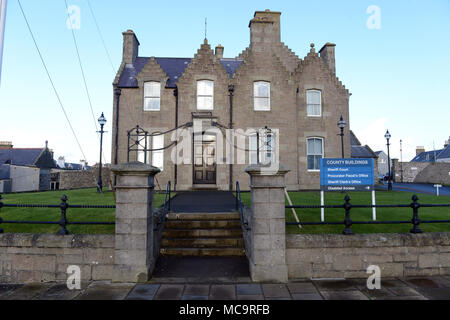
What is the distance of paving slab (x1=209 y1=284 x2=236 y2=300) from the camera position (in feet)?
15.3

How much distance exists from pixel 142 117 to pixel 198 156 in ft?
15.2

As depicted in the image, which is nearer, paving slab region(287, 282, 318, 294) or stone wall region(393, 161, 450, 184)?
paving slab region(287, 282, 318, 294)

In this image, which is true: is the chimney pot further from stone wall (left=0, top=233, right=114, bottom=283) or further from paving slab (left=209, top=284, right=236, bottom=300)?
paving slab (left=209, top=284, right=236, bottom=300)

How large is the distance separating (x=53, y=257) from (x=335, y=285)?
20.2 feet

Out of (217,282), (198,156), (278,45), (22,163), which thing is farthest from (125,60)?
(22,163)

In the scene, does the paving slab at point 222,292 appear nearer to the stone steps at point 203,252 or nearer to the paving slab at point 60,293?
the stone steps at point 203,252

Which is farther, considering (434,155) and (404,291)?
(434,155)

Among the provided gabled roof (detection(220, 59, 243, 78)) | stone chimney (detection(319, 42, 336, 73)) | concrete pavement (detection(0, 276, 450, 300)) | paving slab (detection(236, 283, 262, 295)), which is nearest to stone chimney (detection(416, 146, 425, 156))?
stone chimney (detection(319, 42, 336, 73))

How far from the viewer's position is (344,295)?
4.79 meters

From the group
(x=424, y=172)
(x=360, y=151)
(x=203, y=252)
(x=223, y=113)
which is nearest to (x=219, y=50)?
(x=223, y=113)

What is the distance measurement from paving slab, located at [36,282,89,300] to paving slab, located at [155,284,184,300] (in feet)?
5.28

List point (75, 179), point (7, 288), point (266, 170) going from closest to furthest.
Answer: point (7, 288) < point (266, 170) < point (75, 179)

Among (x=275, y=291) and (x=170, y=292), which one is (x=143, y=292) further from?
(x=275, y=291)
